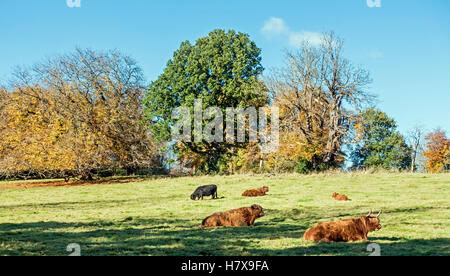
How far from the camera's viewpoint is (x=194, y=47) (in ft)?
127

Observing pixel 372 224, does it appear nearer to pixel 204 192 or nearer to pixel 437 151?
pixel 204 192

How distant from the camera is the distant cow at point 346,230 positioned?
29.1 ft

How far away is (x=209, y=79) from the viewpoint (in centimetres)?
3659

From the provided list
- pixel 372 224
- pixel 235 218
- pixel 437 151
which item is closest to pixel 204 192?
pixel 235 218

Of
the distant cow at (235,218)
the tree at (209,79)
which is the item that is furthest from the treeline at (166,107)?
the distant cow at (235,218)

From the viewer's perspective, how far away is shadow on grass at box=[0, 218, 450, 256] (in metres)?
7.90

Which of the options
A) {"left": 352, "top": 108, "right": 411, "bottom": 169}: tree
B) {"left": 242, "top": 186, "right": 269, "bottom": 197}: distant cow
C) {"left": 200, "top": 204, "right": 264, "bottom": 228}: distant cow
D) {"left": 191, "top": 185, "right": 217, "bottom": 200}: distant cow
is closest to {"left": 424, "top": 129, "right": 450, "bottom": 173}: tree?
{"left": 352, "top": 108, "right": 411, "bottom": 169}: tree

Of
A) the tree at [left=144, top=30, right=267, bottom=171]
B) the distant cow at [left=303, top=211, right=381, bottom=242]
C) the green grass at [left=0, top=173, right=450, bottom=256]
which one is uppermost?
the tree at [left=144, top=30, right=267, bottom=171]

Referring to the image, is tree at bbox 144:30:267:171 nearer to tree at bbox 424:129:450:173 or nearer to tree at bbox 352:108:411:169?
tree at bbox 352:108:411:169

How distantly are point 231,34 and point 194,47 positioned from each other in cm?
392

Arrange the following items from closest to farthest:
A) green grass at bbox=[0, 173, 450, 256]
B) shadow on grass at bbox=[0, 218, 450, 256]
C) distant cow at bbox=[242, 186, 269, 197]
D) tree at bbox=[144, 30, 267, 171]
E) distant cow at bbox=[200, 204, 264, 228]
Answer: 1. shadow on grass at bbox=[0, 218, 450, 256]
2. green grass at bbox=[0, 173, 450, 256]
3. distant cow at bbox=[200, 204, 264, 228]
4. distant cow at bbox=[242, 186, 269, 197]
5. tree at bbox=[144, 30, 267, 171]

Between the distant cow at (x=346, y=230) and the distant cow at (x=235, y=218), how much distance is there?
2859 millimetres

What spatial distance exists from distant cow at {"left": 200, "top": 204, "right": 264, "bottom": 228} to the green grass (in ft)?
1.75

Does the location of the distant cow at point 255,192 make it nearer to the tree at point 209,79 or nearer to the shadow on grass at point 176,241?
the shadow on grass at point 176,241
